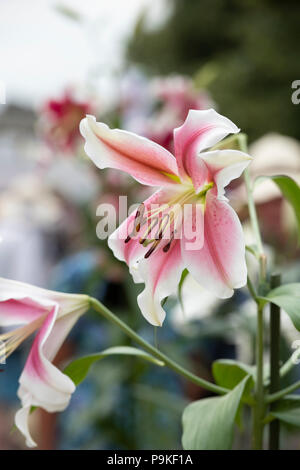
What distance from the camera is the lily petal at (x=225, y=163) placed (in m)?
0.25

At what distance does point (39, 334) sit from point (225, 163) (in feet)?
0.40

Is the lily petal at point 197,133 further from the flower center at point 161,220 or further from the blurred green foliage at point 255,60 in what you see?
the blurred green foliage at point 255,60

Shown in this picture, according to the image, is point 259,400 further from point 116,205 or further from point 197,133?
point 116,205

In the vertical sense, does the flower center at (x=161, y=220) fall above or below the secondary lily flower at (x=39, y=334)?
above

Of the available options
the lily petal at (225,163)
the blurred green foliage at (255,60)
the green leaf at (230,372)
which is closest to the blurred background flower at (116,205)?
the green leaf at (230,372)

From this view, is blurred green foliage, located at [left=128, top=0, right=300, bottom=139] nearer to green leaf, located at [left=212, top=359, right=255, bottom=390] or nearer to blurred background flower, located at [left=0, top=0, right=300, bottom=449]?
blurred background flower, located at [left=0, top=0, right=300, bottom=449]

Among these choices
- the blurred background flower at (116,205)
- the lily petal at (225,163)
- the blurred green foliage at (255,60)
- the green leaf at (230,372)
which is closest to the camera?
the lily petal at (225,163)

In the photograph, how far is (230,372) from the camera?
36cm

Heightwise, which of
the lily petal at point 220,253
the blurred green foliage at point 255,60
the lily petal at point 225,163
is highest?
the blurred green foliage at point 255,60

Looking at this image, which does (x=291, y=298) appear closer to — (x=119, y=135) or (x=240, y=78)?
(x=119, y=135)

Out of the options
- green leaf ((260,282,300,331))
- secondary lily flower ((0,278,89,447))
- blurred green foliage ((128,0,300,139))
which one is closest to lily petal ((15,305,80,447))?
secondary lily flower ((0,278,89,447))

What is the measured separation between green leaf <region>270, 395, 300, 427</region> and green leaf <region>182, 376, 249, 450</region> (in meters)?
0.03

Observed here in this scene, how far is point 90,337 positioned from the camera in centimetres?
112

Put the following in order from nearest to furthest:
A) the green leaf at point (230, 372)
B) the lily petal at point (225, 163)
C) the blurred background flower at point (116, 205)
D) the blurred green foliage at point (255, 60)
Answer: the lily petal at point (225, 163), the green leaf at point (230, 372), the blurred background flower at point (116, 205), the blurred green foliage at point (255, 60)
